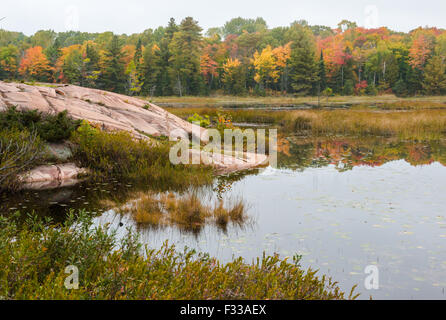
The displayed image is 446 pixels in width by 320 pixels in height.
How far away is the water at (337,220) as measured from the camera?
609 cm

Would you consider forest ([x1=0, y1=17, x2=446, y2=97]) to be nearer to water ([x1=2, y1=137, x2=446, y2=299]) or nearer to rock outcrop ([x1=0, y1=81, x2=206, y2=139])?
rock outcrop ([x1=0, y1=81, x2=206, y2=139])

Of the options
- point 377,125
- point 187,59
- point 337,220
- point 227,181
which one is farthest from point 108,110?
point 187,59

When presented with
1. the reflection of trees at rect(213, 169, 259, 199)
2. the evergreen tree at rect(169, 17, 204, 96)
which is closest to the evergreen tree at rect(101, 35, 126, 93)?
the evergreen tree at rect(169, 17, 204, 96)

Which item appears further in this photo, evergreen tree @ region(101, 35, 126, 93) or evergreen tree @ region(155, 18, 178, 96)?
evergreen tree @ region(155, 18, 178, 96)

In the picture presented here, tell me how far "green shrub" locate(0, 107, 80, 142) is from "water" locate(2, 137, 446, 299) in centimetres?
252

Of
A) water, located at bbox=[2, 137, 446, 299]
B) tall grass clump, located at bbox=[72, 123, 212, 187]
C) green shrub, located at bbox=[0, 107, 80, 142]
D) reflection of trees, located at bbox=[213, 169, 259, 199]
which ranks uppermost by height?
green shrub, located at bbox=[0, 107, 80, 142]

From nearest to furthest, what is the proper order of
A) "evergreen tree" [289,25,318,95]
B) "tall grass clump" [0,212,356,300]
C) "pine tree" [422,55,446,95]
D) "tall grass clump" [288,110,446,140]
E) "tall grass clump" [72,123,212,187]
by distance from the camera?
"tall grass clump" [0,212,356,300]
"tall grass clump" [72,123,212,187]
"tall grass clump" [288,110,446,140]
"pine tree" [422,55,446,95]
"evergreen tree" [289,25,318,95]

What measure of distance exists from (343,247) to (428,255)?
1338mm

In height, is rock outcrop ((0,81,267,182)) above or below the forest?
below

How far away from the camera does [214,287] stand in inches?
172

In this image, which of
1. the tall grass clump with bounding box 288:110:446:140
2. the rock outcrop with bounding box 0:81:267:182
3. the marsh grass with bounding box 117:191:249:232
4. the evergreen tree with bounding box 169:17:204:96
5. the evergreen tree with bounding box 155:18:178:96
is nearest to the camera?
the marsh grass with bounding box 117:191:249:232

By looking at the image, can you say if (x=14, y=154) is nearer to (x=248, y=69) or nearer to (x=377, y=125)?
(x=377, y=125)

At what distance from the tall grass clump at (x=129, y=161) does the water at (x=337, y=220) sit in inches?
30.1

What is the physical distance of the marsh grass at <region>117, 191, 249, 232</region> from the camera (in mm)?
8125
